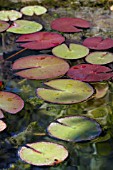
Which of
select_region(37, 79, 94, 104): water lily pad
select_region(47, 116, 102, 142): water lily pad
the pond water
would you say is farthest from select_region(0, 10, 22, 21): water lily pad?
select_region(47, 116, 102, 142): water lily pad

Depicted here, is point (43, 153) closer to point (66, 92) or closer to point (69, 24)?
point (66, 92)

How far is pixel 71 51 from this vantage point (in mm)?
2443

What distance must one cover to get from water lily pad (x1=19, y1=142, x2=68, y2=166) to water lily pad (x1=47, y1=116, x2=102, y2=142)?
2.9 inches

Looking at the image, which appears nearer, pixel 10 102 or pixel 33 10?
pixel 10 102

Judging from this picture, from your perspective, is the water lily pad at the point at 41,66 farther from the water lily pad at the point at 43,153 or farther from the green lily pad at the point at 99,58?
the water lily pad at the point at 43,153

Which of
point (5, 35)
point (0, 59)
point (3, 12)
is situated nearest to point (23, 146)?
point (0, 59)

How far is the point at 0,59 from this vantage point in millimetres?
2414

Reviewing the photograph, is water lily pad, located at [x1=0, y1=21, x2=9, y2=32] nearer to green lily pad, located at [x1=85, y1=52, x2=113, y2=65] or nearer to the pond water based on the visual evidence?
the pond water

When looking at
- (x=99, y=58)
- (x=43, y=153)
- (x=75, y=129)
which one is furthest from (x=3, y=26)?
(x=43, y=153)

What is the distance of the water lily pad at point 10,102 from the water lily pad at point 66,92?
107 millimetres

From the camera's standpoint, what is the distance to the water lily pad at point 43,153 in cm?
168

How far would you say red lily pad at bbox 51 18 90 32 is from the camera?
2.69 meters

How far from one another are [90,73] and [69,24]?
584 millimetres

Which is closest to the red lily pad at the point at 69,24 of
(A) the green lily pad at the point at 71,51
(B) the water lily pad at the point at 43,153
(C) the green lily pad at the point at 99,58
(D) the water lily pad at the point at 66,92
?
(A) the green lily pad at the point at 71,51
